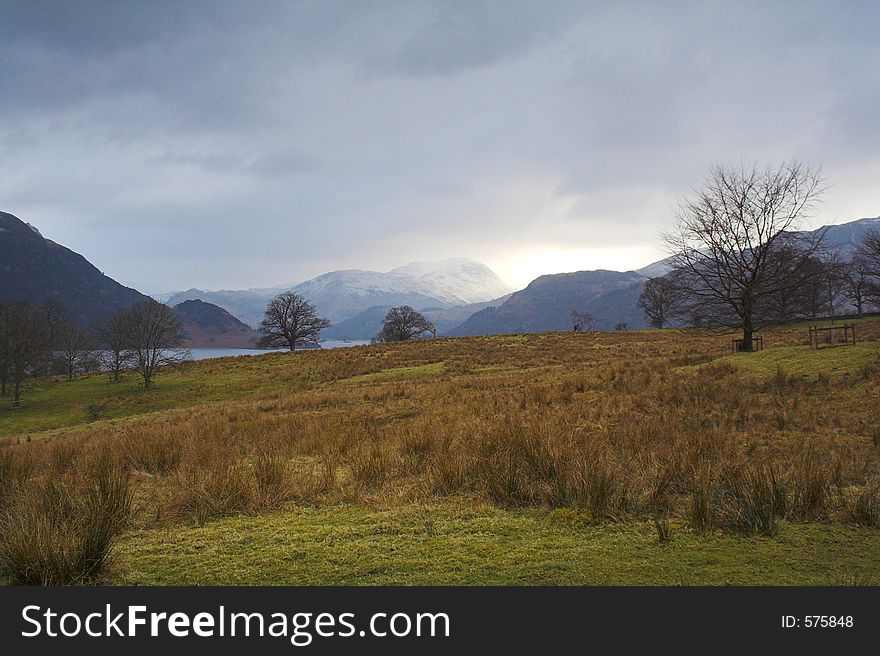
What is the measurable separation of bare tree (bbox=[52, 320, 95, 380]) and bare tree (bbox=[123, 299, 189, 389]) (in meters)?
10.2

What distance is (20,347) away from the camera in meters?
38.1

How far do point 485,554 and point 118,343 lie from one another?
4529 centimetres

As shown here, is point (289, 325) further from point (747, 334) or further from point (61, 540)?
point (61, 540)

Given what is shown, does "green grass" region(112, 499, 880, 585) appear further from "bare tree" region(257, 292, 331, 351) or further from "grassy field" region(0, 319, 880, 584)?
"bare tree" region(257, 292, 331, 351)

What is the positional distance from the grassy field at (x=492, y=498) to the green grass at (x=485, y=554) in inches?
0.9

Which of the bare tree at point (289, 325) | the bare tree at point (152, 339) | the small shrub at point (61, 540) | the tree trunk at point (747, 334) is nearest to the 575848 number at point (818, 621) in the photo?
the small shrub at point (61, 540)

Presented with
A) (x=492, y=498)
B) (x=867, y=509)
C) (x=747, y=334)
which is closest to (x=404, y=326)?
(x=747, y=334)

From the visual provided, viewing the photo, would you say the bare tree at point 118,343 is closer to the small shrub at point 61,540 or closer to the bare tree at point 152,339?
the bare tree at point 152,339

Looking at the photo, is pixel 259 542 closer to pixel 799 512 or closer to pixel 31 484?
pixel 31 484

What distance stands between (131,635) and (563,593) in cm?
283

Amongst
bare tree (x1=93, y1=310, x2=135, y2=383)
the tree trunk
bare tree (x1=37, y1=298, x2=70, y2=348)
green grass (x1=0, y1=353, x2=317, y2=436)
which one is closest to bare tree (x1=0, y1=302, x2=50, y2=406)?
green grass (x1=0, y1=353, x2=317, y2=436)

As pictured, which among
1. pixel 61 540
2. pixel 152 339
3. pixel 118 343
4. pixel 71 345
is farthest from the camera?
pixel 71 345

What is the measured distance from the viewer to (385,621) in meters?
3.13

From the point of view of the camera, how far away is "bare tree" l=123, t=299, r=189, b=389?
39062mm
